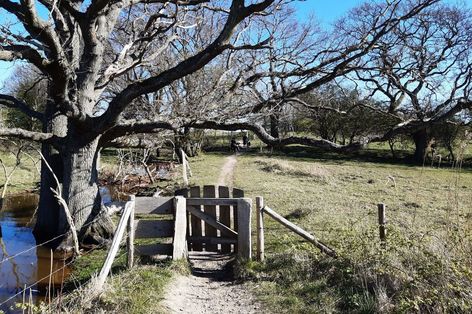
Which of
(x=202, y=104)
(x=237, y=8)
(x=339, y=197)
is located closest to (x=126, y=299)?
(x=237, y=8)

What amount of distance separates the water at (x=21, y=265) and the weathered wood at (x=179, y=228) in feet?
7.01

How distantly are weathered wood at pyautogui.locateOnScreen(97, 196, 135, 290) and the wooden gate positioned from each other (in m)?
1.66

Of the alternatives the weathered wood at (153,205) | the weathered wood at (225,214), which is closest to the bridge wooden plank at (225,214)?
the weathered wood at (225,214)

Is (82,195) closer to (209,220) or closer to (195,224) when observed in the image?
(195,224)

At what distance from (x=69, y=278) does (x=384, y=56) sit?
945cm

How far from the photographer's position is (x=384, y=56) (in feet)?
38.8

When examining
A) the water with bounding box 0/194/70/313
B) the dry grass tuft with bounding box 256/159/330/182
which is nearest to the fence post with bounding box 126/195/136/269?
the water with bounding box 0/194/70/313

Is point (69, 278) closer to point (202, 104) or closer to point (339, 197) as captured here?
point (202, 104)

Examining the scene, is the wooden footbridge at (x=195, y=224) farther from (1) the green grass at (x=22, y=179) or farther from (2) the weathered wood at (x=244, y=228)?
(1) the green grass at (x=22, y=179)

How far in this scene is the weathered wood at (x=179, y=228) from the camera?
8.41 metres

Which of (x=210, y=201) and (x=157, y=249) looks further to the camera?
(x=210, y=201)

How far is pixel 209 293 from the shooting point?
750 centimetres

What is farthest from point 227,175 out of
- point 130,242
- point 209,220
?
point 130,242

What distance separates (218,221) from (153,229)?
144cm
